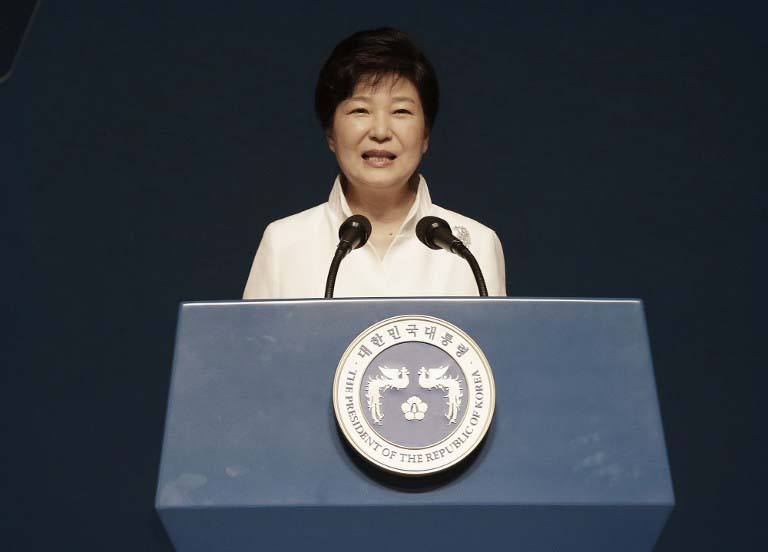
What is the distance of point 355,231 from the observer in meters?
1.27

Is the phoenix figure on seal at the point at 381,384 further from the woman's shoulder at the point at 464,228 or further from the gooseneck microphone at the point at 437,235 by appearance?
the woman's shoulder at the point at 464,228

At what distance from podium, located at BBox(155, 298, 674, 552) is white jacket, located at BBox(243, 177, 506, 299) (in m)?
0.57

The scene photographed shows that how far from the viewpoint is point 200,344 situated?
976 millimetres

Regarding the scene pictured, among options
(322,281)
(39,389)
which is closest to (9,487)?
(39,389)

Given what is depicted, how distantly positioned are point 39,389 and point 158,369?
0.96 feet

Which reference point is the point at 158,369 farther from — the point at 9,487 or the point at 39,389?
the point at 9,487

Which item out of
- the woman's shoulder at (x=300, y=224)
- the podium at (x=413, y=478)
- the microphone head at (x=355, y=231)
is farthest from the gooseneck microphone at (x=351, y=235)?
the woman's shoulder at (x=300, y=224)

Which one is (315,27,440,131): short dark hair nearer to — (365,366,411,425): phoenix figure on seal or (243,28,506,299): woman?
(243,28,506,299): woman

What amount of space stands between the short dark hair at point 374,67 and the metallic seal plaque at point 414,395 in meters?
0.73

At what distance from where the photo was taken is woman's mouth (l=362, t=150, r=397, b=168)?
1.57 metres

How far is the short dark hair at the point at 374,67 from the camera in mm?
1584

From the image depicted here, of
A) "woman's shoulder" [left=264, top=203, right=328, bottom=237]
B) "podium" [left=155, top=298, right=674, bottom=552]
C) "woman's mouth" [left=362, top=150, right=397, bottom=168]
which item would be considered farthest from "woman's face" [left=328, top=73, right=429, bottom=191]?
"podium" [left=155, top=298, right=674, bottom=552]

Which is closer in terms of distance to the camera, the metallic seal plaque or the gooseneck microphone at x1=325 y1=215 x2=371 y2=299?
the metallic seal plaque

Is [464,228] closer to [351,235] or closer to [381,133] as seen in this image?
[381,133]
